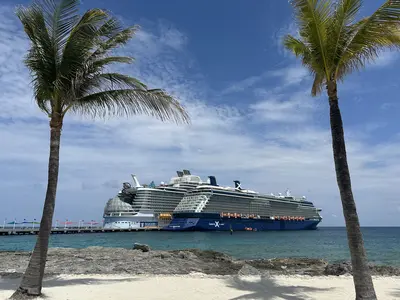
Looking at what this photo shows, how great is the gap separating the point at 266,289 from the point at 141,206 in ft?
256

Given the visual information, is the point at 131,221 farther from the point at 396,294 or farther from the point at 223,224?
the point at 396,294

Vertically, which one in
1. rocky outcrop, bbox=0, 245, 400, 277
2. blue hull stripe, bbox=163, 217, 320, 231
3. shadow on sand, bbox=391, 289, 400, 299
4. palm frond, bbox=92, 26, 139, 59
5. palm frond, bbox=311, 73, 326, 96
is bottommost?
rocky outcrop, bbox=0, 245, 400, 277

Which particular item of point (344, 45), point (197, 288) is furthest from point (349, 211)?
point (197, 288)

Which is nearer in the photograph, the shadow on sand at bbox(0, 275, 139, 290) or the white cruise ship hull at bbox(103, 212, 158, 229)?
the shadow on sand at bbox(0, 275, 139, 290)

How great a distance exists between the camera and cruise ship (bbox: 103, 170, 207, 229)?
83062 millimetres

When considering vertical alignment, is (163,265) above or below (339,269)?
below

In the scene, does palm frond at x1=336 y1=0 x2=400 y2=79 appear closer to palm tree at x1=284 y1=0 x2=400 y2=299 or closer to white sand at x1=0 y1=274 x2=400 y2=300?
palm tree at x1=284 y1=0 x2=400 y2=299

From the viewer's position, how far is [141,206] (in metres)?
84.8

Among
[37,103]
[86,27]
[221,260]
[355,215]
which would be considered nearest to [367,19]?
[355,215]

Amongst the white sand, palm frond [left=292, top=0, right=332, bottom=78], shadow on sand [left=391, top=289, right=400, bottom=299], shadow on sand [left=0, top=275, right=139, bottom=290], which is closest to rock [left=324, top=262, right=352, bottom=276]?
the white sand

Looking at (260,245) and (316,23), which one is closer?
(316,23)

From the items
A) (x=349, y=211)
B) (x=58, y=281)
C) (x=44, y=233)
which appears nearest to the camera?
(x=349, y=211)

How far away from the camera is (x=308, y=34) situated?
22.9 feet

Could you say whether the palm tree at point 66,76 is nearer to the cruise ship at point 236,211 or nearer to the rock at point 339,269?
the rock at point 339,269
